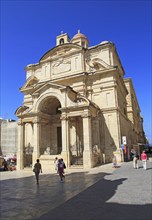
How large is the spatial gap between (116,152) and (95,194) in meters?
14.6

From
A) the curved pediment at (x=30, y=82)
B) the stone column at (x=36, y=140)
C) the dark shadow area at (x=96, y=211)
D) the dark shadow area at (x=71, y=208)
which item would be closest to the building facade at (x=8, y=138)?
the curved pediment at (x=30, y=82)

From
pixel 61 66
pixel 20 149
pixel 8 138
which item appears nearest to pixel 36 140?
pixel 20 149

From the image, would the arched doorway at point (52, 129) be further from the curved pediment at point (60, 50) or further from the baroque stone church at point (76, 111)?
the curved pediment at point (60, 50)

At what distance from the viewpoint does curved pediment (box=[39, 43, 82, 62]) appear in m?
27.7

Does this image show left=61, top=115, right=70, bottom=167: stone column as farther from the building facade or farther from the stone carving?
the building facade

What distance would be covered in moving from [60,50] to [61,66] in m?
2.90

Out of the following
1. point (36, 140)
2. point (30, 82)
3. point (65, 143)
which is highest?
point (30, 82)

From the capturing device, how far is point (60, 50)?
2886cm

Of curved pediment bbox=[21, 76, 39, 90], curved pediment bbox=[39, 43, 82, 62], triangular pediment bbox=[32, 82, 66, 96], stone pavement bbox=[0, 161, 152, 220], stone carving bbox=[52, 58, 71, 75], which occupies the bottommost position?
stone pavement bbox=[0, 161, 152, 220]

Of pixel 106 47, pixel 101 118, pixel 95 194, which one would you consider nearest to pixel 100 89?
pixel 101 118

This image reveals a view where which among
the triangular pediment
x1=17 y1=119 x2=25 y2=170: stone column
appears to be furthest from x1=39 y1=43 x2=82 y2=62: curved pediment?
x1=17 y1=119 x2=25 y2=170: stone column

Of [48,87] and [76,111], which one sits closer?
[76,111]

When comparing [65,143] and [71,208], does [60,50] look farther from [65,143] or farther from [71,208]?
[71,208]

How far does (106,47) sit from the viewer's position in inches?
1024
